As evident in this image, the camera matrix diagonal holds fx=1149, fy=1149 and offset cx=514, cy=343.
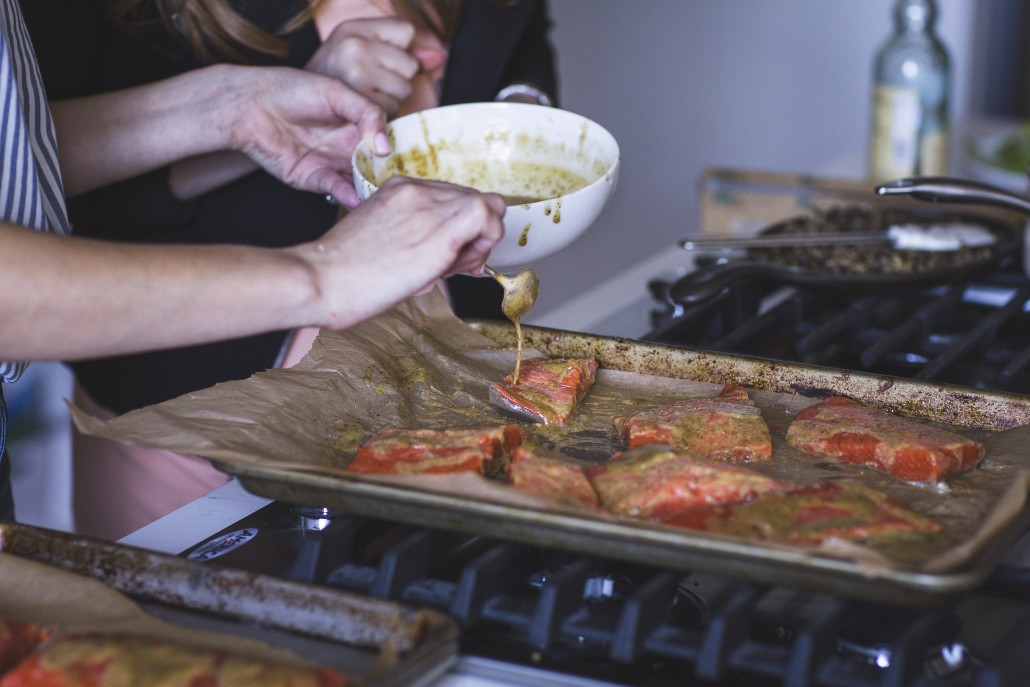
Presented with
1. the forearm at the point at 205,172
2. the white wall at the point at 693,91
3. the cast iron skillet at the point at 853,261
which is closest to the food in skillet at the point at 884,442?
the cast iron skillet at the point at 853,261

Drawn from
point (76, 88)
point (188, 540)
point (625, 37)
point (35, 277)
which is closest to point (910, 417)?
point (188, 540)

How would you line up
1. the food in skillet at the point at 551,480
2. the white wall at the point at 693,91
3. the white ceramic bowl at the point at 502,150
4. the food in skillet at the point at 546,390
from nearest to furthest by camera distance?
1. the food in skillet at the point at 551,480
2. the food in skillet at the point at 546,390
3. the white ceramic bowl at the point at 502,150
4. the white wall at the point at 693,91

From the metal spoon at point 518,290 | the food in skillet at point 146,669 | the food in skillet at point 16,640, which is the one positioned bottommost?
the food in skillet at point 16,640

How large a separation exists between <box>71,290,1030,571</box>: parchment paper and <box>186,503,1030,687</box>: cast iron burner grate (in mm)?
58

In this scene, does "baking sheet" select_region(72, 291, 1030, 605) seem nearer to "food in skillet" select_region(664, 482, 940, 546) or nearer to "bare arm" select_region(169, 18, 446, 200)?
"food in skillet" select_region(664, 482, 940, 546)

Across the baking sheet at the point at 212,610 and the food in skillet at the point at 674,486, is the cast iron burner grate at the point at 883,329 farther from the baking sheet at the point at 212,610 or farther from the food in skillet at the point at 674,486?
the baking sheet at the point at 212,610

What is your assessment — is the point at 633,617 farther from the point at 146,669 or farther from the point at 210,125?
the point at 210,125

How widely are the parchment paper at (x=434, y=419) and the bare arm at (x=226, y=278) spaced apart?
15 centimetres

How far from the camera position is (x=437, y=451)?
42.9 inches

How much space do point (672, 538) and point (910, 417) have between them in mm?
469

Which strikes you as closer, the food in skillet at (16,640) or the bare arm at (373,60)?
the food in skillet at (16,640)

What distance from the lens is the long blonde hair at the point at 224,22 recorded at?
5.14 ft

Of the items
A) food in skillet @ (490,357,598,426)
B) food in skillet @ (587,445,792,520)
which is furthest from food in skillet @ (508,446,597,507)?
food in skillet @ (490,357,598,426)

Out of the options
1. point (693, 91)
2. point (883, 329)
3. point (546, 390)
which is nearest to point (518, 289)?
point (546, 390)
